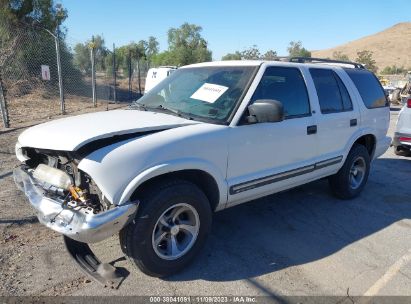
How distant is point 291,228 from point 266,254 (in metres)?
0.80

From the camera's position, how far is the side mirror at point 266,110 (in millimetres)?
3711

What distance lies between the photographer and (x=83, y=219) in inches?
116

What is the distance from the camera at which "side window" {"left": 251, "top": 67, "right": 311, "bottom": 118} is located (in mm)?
4156

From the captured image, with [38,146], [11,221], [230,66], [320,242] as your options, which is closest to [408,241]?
[320,242]

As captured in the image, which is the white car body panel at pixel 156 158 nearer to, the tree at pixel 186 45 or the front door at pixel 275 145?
the front door at pixel 275 145

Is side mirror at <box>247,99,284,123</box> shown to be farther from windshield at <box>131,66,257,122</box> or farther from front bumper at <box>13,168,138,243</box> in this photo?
front bumper at <box>13,168,138,243</box>

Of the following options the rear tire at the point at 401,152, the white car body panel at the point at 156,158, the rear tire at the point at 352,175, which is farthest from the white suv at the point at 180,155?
the rear tire at the point at 401,152

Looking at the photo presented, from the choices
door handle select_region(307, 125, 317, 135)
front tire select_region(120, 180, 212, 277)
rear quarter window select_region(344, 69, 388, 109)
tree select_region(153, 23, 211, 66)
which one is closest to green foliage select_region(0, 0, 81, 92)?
rear quarter window select_region(344, 69, 388, 109)

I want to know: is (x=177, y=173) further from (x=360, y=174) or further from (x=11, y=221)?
(x=360, y=174)

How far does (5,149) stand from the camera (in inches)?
302

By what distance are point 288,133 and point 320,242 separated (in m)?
1.24

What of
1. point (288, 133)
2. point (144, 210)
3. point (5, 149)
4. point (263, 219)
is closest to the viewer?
point (144, 210)

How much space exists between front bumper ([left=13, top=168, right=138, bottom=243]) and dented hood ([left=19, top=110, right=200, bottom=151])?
48cm

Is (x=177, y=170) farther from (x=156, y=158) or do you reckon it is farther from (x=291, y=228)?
(x=291, y=228)
